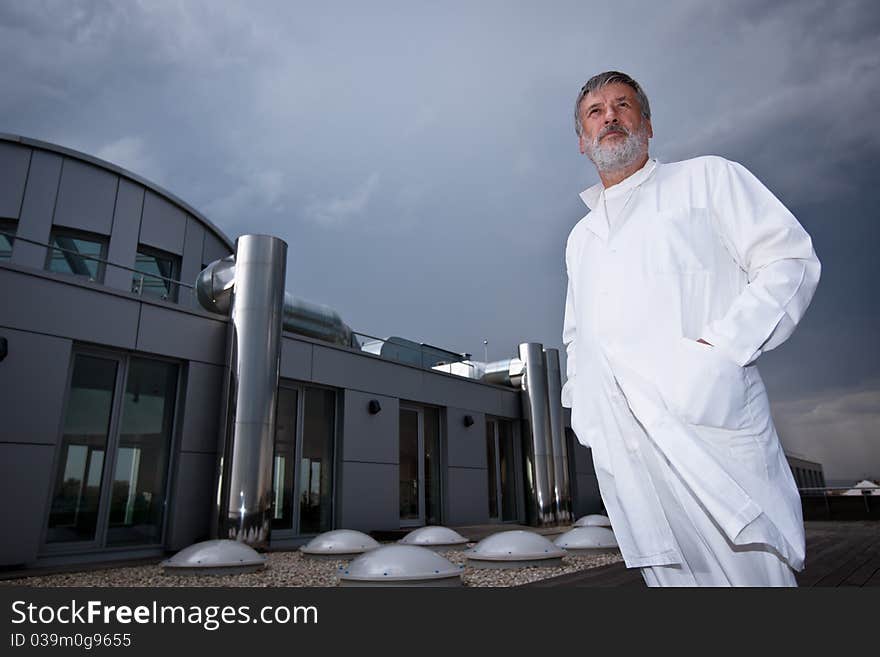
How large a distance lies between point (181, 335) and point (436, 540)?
185 inches

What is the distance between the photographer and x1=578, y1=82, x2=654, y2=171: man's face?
3.74ft

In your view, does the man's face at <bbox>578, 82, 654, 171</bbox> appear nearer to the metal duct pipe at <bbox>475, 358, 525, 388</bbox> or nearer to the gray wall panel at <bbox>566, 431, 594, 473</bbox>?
the metal duct pipe at <bbox>475, 358, 525, 388</bbox>

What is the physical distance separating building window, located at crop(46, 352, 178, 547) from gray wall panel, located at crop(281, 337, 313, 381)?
71.2 inches

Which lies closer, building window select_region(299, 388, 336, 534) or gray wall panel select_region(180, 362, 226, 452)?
gray wall panel select_region(180, 362, 226, 452)

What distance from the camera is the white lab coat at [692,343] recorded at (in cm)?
82

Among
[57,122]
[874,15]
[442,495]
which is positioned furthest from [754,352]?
[57,122]

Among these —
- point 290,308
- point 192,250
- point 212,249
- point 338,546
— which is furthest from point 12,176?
point 338,546

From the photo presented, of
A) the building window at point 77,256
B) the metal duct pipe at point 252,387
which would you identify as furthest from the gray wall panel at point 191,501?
the building window at point 77,256

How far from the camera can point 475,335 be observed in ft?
58.8

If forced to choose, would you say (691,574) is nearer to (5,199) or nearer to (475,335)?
(5,199)

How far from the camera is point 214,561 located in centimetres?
518

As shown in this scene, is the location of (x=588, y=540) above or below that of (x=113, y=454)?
below

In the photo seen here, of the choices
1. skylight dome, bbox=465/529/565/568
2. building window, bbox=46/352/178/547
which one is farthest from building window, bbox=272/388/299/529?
skylight dome, bbox=465/529/565/568

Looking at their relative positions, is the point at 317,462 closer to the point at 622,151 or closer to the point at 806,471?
the point at 622,151
